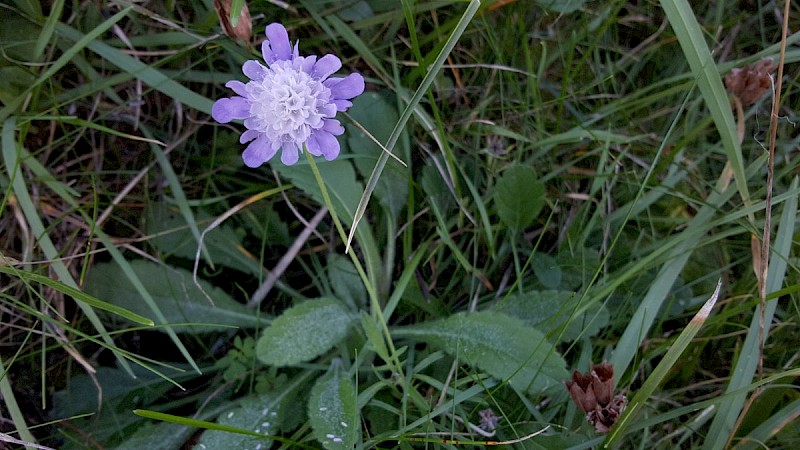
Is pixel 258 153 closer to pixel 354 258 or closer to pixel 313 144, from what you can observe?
pixel 313 144

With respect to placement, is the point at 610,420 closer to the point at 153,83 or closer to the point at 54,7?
the point at 153,83

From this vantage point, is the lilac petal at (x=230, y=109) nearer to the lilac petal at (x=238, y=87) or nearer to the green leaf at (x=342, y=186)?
the lilac petal at (x=238, y=87)

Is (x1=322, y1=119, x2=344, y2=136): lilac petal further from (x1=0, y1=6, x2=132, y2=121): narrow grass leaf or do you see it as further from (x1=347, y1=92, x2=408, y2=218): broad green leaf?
(x1=0, y1=6, x2=132, y2=121): narrow grass leaf

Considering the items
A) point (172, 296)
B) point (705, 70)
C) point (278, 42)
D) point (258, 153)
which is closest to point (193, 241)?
point (172, 296)

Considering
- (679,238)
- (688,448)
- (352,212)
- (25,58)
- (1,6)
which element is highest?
(1,6)

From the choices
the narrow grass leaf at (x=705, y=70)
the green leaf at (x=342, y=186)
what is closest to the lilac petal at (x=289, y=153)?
the green leaf at (x=342, y=186)


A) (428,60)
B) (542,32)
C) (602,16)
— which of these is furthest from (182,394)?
(602,16)
